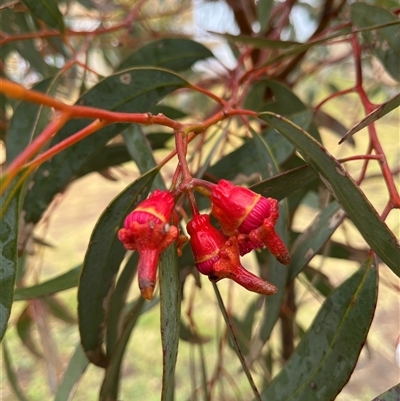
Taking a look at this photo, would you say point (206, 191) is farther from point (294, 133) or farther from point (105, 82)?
point (105, 82)

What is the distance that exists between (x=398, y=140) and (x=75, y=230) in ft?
6.58

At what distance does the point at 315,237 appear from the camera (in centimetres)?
53

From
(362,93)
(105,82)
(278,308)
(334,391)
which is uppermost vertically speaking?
(105,82)

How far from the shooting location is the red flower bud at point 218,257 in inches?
13.8

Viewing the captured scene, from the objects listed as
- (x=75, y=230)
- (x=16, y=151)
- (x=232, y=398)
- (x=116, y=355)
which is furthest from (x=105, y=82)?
(x=75, y=230)

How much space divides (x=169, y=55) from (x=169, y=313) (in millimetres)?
436

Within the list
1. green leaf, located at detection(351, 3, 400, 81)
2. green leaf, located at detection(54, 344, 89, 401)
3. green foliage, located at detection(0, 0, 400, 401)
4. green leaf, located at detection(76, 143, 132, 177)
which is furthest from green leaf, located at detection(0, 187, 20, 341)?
green leaf, located at detection(351, 3, 400, 81)

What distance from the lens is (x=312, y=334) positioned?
0.49m

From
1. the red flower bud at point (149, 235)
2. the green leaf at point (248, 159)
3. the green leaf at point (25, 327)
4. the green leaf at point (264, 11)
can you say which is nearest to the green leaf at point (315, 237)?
the green leaf at point (248, 159)

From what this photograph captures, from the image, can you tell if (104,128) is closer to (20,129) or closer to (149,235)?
(20,129)

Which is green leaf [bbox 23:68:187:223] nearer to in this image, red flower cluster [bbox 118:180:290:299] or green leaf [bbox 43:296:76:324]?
red flower cluster [bbox 118:180:290:299]

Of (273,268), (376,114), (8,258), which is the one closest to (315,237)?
(273,268)

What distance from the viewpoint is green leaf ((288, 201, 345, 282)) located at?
0.52 m

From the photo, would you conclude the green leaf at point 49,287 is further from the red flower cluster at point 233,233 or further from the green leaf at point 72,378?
the red flower cluster at point 233,233
